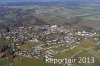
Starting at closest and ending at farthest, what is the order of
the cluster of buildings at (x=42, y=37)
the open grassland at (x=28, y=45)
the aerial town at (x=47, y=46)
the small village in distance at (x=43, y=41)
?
1. the aerial town at (x=47, y=46)
2. the small village in distance at (x=43, y=41)
3. the cluster of buildings at (x=42, y=37)
4. the open grassland at (x=28, y=45)

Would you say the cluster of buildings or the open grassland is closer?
the cluster of buildings

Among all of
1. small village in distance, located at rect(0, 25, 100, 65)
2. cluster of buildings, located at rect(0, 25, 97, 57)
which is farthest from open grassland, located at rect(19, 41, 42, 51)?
cluster of buildings, located at rect(0, 25, 97, 57)

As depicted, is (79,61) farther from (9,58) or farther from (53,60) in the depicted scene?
(9,58)

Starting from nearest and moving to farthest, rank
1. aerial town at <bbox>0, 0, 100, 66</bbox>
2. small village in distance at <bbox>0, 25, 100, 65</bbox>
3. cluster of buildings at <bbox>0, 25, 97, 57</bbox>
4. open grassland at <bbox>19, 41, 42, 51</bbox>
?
aerial town at <bbox>0, 0, 100, 66</bbox>, small village in distance at <bbox>0, 25, 100, 65</bbox>, cluster of buildings at <bbox>0, 25, 97, 57</bbox>, open grassland at <bbox>19, 41, 42, 51</bbox>

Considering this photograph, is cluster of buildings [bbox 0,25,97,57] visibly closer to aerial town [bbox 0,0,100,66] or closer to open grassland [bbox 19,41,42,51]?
aerial town [bbox 0,0,100,66]

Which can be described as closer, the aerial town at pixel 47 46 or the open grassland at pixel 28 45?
the aerial town at pixel 47 46

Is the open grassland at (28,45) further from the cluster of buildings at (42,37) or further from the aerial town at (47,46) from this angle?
the cluster of buildings at (42,37)

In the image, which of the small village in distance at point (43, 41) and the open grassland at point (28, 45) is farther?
the open grassland at point (28, 45)

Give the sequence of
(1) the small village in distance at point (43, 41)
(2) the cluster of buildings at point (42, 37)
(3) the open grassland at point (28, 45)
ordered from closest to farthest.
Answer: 1. (1) the small village in distance at point (43, 41)
2. (2) the cluster of buildings at point (42, 37)
3. (3) the open grassland at point (28, 45)

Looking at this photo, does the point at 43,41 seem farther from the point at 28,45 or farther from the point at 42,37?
the point at 28,45

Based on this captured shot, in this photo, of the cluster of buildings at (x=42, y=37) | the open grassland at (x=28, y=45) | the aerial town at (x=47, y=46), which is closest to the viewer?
the aerial town at (x=47, y=46)

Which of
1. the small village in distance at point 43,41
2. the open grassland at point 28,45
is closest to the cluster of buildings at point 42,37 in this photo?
the small village in distance at point 43,41

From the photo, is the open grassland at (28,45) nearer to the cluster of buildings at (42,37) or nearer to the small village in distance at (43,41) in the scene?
the small village in distance at (43,41)

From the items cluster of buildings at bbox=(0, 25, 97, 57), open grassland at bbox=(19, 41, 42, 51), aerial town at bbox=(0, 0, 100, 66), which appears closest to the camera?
aerial town at bbox=(0, 0, 100, 66)
